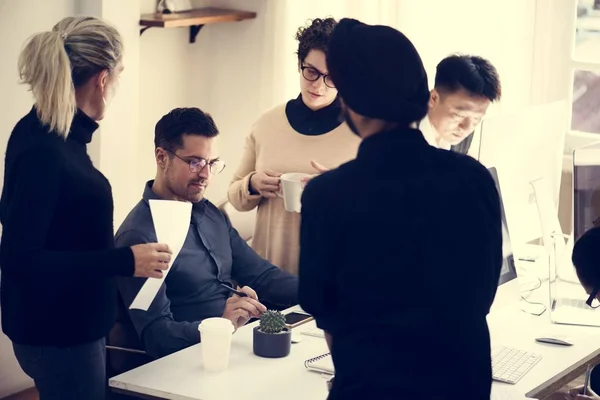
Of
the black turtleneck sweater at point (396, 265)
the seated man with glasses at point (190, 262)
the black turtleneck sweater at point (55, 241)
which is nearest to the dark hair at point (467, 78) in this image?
the seated man with glasses at point (190, 262)

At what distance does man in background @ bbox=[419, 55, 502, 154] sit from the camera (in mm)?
2875

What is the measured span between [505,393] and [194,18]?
2.49 metres

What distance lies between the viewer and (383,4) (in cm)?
409

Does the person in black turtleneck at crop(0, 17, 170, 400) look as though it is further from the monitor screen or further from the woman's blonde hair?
the monitor screen

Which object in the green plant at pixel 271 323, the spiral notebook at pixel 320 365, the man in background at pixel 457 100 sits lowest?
the spiral notebook at pixel 320 365

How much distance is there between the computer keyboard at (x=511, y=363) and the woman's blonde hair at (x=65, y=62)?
1.20 m

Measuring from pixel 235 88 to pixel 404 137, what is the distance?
304 cm

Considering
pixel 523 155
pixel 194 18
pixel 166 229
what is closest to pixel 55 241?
pixel 166 229

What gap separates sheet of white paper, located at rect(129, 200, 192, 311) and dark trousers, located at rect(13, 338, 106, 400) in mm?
238

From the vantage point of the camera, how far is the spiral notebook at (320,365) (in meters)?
2.37

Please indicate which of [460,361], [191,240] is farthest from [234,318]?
[460,361]

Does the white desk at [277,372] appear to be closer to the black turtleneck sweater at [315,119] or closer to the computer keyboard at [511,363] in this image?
the computer keyboard at [511,363]

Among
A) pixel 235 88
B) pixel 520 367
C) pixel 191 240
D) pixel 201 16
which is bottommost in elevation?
pixel 520 367

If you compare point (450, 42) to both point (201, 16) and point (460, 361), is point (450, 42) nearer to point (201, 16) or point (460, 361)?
point (201, 16)
